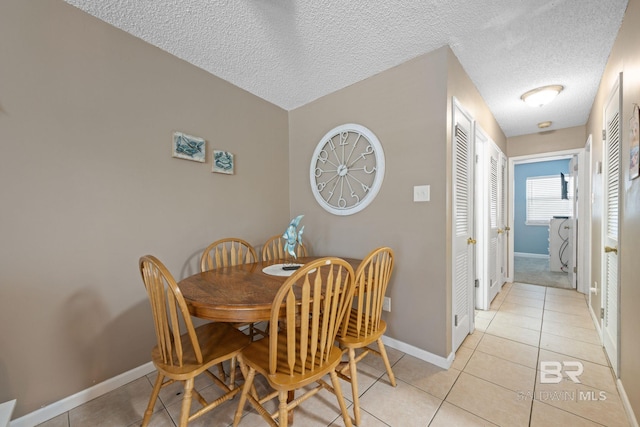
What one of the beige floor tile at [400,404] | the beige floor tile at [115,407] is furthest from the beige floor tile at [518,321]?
the beige floor tile at [115,407]

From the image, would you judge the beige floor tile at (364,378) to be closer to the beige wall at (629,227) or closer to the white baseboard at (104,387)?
the white baseboard at (104,387)

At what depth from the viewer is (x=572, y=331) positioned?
89.7 inches

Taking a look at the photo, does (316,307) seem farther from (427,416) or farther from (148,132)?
(148,132)

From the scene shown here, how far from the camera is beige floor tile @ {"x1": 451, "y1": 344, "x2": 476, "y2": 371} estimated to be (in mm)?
1797

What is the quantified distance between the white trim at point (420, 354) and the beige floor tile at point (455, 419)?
0.38 m

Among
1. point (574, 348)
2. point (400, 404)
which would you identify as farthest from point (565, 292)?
point (400, 404)

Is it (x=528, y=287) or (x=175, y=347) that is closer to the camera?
(x=175, y=347)

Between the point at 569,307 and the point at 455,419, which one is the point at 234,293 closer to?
the point at 455,419

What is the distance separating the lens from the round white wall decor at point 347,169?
84.9 inches

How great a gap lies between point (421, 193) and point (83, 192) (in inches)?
87.7

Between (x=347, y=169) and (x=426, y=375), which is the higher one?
(x=347, y=169)

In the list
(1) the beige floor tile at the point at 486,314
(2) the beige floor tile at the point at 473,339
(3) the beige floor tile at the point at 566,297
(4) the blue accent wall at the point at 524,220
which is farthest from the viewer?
(4) the blue accent wall at the point at 524,220

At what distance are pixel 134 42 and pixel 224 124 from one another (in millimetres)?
771

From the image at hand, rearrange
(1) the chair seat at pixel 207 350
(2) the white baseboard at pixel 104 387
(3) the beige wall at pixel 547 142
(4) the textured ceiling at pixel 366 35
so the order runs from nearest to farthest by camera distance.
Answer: (1) the chair seat at pixel 207 350 < (2) the white baseboard at pixel 104 387 < (4) the textured ceiling at pixel 366 35 < (3) the beige wall at pixel 547 142
